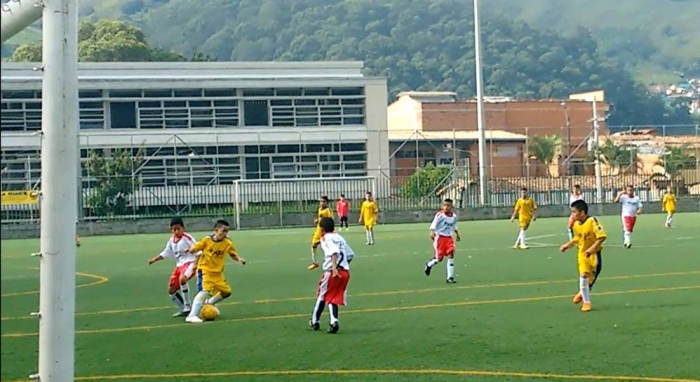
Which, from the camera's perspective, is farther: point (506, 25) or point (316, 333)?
point (506, 25)

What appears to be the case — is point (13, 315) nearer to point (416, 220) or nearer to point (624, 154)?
point (416, 220)

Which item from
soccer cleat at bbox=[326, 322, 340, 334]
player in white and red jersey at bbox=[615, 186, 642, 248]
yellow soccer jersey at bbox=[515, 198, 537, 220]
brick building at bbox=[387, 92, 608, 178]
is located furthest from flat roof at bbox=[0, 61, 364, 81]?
soccer cleat at bbox=[326, 322, 340, 334]

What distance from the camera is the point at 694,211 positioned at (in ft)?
171

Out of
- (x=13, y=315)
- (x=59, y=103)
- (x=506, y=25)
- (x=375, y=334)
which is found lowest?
(x=375, y=334)

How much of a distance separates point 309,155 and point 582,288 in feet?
137

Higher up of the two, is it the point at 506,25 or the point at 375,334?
the point at 506,25

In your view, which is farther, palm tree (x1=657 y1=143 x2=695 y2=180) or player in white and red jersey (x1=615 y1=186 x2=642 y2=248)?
palm tree (x1=657 y1=143 x2=695 y2=180)

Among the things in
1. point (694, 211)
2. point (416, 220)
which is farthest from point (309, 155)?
point (694, 211)

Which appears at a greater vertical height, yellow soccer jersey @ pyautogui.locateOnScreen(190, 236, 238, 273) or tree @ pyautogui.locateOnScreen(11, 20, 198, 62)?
tree @ pyautogui.locateOnScreen(11, 20, 198, 62)

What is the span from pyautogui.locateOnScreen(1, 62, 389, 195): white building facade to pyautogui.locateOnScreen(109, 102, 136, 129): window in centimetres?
5

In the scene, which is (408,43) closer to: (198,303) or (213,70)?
(213,70)

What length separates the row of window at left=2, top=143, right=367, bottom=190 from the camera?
52531 mm

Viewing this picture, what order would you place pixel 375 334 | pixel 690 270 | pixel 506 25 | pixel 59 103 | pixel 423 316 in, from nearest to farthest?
pixel 59 103 < pixel 375 334 < pixel 423 316 < pixel 690 270 < pixel 506 25

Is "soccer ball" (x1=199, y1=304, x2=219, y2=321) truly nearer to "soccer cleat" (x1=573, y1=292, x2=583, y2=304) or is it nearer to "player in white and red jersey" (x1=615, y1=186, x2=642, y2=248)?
"soccer cleat" (x1=573, y1=292, x2=583, y2=304)
